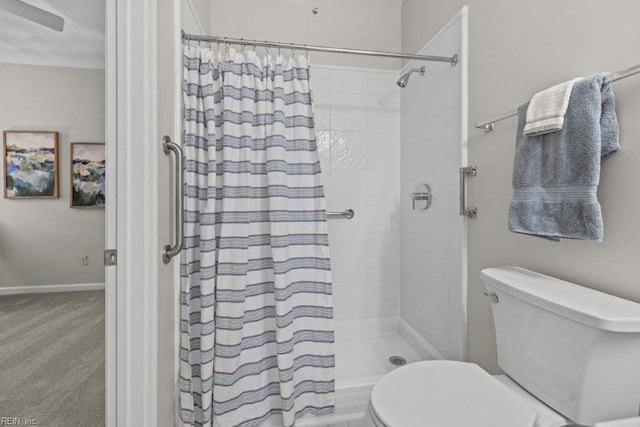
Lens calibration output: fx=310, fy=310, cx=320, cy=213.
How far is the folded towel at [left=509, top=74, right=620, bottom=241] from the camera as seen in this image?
0.88 metres

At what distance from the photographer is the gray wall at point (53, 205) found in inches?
28.7

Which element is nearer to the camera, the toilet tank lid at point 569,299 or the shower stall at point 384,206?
the toilet tank lid at point 569,299

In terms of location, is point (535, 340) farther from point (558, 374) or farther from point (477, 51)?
point (477, 51)

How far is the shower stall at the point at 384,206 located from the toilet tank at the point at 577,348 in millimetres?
757

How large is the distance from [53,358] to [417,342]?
186cm

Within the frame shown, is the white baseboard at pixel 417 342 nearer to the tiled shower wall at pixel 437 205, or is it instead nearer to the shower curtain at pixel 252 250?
the tiled shower wall at pixel 437 205

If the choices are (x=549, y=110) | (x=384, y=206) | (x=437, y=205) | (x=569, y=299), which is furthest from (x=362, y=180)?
(x=569, y=299)

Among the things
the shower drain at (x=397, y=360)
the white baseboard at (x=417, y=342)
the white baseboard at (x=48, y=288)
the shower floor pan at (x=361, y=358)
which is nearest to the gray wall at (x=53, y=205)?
the white baseboard at (x=48, y=288)

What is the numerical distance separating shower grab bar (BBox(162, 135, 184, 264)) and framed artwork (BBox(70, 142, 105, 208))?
0.25 meters

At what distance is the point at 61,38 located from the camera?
815 millimetres

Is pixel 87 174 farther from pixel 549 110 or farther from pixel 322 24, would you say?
pixel 322 24

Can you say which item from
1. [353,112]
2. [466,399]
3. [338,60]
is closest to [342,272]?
[353,112]

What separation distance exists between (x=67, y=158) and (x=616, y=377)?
5.14 feet

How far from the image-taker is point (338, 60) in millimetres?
2225
